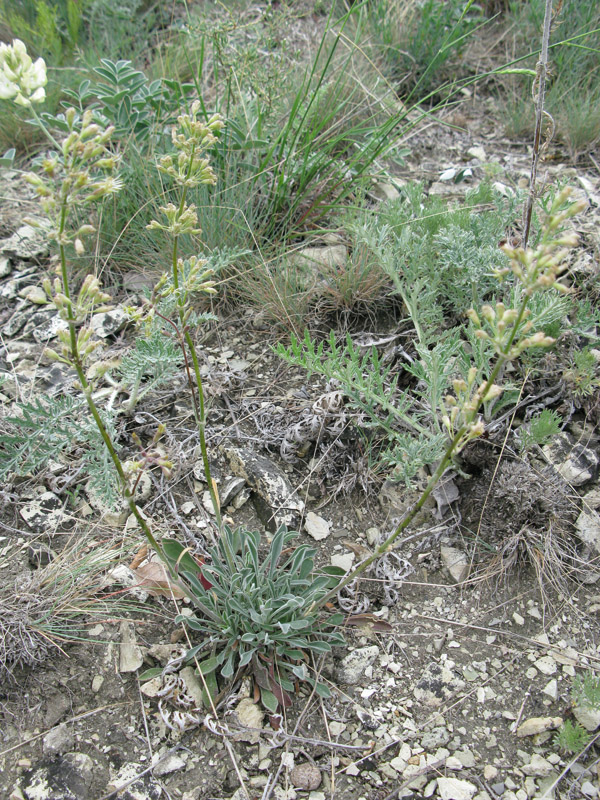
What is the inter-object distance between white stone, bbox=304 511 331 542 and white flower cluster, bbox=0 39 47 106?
1771 mm

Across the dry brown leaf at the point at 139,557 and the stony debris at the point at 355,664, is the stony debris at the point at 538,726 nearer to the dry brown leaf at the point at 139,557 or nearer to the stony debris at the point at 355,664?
the stony debris at the point at 355,664

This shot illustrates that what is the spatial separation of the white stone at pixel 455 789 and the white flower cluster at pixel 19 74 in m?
2.26

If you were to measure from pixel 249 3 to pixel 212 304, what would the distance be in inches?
131

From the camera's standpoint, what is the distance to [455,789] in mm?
1848

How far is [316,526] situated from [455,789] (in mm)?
1039

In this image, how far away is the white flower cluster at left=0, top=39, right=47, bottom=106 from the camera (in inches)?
59.9

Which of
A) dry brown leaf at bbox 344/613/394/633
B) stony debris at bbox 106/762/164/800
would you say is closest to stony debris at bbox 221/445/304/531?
dry brown leaf at bbox 344/613/394/633

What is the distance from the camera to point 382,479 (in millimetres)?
2605

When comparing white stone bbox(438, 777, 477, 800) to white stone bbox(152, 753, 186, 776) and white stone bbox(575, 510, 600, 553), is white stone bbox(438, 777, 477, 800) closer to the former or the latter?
white stone bbox(152, 753, 186, 776)

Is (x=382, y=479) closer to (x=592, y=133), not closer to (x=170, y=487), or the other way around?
(x=170, y=487)

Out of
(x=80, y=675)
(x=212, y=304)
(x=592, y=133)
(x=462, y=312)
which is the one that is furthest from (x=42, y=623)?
(x=592, y=133)

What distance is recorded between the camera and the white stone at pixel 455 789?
1834 mm

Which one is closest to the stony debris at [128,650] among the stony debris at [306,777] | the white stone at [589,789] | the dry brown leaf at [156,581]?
the dry brown leaf at [156,581]

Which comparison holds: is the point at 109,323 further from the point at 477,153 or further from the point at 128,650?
the point at 477,153
